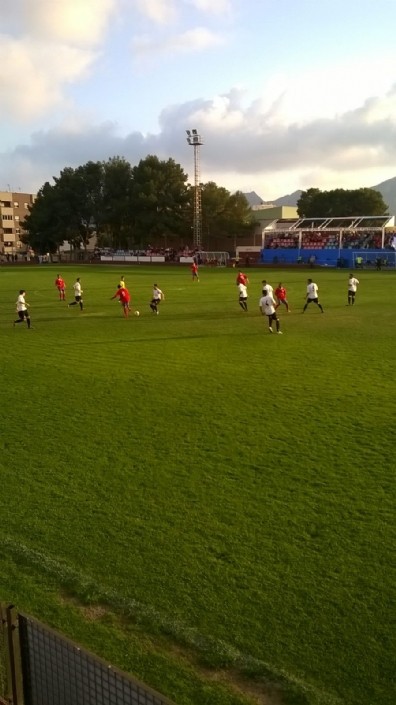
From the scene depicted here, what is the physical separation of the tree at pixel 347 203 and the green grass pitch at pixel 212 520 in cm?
7990

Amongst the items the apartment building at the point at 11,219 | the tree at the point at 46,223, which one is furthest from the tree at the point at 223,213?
the apartment building at the point at 11,219

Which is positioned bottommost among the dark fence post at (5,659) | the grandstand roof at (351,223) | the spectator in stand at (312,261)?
the dark fence post at (5,659)

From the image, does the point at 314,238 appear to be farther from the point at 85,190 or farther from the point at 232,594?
the point at 232,594

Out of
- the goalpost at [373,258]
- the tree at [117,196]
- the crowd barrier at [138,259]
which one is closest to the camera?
the goalpost at [373,258]

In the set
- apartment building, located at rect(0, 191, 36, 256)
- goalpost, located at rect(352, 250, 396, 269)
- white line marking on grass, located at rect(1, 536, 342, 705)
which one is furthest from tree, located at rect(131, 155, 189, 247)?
white line marking on grass, located at rect(1, 536, 342, 705)

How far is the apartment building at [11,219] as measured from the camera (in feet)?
396

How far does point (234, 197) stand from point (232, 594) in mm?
82122

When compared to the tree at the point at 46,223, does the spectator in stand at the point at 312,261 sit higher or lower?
lower

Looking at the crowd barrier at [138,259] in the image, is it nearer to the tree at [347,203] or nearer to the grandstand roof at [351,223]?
the grandstand roof at [351,223]

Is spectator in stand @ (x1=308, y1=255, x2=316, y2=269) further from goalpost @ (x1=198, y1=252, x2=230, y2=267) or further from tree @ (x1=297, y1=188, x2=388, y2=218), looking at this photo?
tree @ (x1=297, y1=188, x2=388, y2=218)

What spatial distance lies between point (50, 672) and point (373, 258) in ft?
195

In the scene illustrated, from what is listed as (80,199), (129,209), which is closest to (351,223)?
(129,209)

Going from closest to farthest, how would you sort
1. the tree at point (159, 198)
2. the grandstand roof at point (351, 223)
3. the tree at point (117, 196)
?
the grandstand roof at point (351, 223), the tree at point (159, 198), the tree at point (117, 196)

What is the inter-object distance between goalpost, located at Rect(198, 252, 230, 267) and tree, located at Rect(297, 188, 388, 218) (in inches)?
1061
